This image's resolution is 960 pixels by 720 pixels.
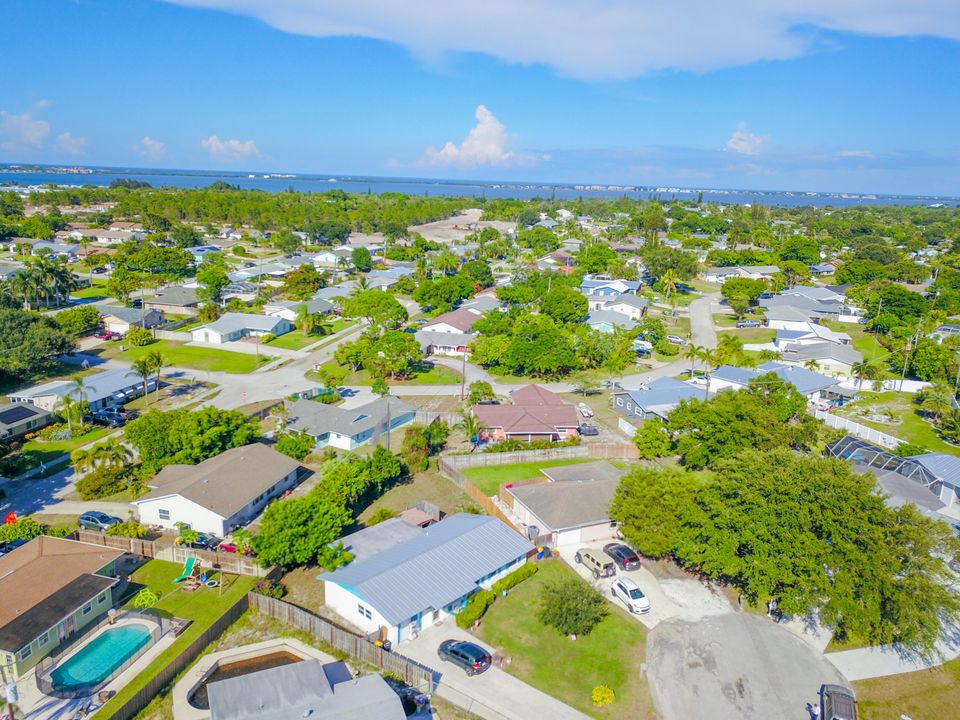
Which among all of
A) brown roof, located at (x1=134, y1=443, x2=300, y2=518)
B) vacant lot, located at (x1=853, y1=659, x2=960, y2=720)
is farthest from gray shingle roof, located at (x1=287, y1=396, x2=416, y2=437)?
vacant lot, located at (x1=853, y1=659, x2=960, y2=720)

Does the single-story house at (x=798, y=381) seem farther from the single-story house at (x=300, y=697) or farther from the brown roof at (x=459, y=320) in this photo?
the single-story house at (x=300, y=697)

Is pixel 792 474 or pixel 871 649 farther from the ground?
pixel 792 474

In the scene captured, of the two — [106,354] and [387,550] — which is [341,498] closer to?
[387,550]

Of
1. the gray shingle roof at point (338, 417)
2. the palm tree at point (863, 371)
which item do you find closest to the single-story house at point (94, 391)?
the gray shingle roof at point (338, 417)

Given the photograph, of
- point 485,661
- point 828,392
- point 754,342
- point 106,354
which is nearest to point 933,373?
→ point 828,392

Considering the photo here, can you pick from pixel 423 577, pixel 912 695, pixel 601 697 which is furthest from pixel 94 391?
pixel 912 695

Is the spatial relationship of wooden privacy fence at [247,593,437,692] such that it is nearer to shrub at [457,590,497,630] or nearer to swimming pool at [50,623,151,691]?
shrub at [457,590,497,630]
